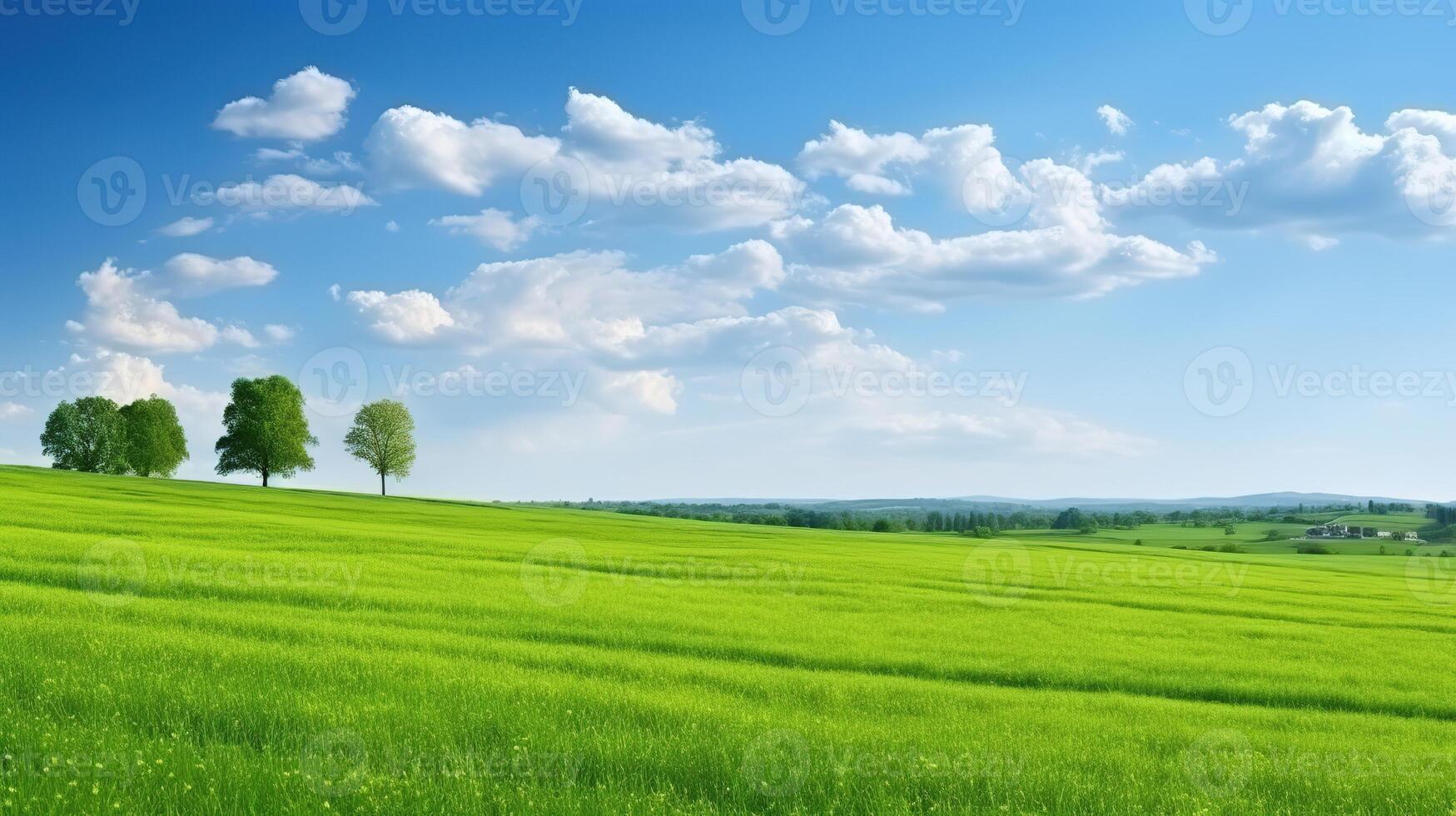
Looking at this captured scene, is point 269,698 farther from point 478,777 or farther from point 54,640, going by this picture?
point 54,640

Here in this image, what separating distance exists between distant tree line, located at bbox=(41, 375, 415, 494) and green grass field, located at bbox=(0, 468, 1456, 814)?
74162mm

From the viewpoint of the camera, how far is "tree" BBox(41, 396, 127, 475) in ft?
395

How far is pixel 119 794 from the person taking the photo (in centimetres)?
908
